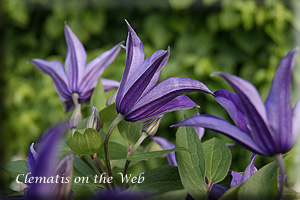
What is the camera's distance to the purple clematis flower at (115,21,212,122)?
0.30 metres

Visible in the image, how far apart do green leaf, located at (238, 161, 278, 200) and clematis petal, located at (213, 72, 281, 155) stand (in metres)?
0.02

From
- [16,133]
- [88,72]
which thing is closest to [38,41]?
[16,133]

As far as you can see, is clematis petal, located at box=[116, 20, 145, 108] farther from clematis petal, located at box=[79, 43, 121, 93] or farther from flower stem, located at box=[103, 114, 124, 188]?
clematis petal, located at box=[79, 43, 121, 93]

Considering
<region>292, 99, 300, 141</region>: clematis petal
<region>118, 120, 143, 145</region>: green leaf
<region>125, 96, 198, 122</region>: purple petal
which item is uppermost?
<region>125, 96, 198, 122</region>: purple petal

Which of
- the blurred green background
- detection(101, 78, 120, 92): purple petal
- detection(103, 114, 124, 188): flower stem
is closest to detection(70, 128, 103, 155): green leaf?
detection(103, 114, 124, 188): flower stem

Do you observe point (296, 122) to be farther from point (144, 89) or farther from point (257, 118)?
point (144, 89)

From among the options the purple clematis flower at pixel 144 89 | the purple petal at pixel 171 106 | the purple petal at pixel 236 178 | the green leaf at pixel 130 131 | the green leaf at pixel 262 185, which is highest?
the purple clematis flower at pixel 144 89

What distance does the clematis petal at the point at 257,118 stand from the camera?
236 mm

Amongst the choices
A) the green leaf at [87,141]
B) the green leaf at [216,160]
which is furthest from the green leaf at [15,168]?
the green leaf at [216,160]

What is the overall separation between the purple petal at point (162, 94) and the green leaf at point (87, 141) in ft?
0.12

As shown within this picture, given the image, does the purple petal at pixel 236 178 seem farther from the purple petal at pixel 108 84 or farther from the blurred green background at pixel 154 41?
the blurred green background at pixel 154 41

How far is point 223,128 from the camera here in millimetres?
241

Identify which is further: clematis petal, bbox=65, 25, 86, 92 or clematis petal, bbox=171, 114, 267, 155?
clematis petal, bbox=65, 25, 86, 92

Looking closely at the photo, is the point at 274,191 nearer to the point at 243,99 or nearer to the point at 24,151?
the point at 243,99
